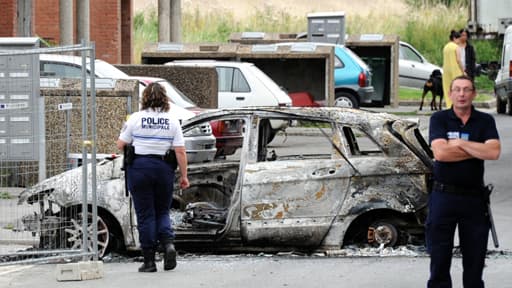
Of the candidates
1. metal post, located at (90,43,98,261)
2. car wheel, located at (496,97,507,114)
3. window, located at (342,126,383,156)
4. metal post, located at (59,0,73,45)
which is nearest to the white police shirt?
metal post, located at (90,43,98,261)

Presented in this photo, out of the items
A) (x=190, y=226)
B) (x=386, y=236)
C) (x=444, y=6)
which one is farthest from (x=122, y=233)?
(x=444, y=6)

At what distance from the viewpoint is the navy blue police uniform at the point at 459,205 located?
29.7 ft

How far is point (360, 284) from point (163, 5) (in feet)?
79.7

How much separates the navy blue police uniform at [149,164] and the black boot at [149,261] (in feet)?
0.17

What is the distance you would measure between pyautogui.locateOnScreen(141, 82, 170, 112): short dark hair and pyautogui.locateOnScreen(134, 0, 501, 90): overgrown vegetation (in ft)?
101

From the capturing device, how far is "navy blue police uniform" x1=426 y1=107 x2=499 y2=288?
904cm

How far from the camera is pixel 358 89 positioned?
2948 cm

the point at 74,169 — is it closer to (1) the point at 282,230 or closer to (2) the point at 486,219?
(1) the point at 282,230

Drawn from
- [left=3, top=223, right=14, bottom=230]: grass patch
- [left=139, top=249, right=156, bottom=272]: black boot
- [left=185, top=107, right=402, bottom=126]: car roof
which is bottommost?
[left=139, top=249, right=156, bottom=272]: black boot

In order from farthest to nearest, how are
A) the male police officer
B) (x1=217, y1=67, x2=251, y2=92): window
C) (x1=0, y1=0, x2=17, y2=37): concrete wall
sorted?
(x1=0, y1=0, x2=17, y2=37): concrete wall → (x1=217, y1=67, x2=251, y2=92): window → the male police officer

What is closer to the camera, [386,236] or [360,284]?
[360,284]

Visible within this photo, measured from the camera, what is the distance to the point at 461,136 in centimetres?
906

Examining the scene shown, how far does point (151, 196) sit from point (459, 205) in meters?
3.31

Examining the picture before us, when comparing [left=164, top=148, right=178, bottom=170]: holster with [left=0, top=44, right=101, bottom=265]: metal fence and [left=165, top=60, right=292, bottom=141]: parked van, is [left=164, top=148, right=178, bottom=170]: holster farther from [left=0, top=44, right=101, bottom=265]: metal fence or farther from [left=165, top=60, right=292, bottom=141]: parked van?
[left=165, top=60, right=292, bottom=141]: parked van
